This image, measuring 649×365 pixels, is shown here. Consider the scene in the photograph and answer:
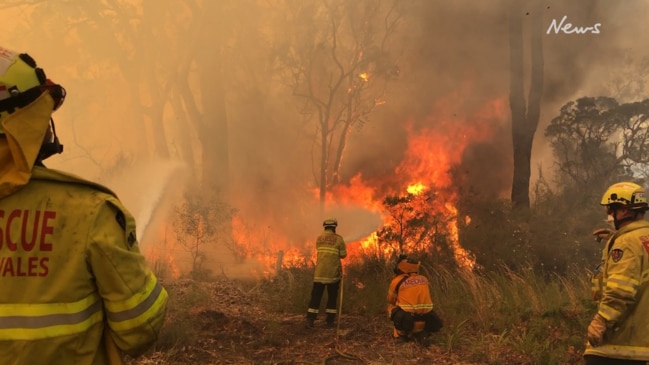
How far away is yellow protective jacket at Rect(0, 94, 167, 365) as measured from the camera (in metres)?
1.30

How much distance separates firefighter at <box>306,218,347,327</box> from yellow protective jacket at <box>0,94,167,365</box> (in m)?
6.12

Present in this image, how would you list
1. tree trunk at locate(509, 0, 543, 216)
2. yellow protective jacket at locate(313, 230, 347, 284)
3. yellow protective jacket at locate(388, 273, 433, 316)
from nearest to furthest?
yellow protective jacket at locate(388, 273, 433, 316)
yellow protective jacket at locate(313, 230, 347, 284)
tree trunk at locate(509, 0, 543, 216)

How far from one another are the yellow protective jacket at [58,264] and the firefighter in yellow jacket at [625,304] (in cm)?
294

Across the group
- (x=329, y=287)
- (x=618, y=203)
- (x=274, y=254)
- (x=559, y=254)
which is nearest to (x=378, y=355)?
(x=329, y=287)

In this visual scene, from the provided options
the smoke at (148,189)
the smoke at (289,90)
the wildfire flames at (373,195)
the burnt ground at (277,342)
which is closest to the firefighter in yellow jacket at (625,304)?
the burnt ground at (277,342)

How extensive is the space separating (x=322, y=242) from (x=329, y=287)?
2.54ft

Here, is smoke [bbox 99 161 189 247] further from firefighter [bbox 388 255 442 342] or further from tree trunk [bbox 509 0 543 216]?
tree trunk [bbox 509 0 543 216]

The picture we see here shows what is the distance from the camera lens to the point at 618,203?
3258 millimetres

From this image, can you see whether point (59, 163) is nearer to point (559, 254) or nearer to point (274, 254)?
point (274, 254)

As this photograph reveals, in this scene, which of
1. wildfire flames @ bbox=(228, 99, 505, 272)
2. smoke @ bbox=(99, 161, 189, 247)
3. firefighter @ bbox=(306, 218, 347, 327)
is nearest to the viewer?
firefighter @ bbox=(306, 218, 347, 327)

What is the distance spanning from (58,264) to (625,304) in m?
3.26

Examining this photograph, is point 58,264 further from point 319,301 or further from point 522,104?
point 522,104

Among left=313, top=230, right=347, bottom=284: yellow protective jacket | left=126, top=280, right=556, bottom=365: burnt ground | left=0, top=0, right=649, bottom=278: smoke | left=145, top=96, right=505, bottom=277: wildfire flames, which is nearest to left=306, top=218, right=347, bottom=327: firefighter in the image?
left=313, top=230, right=347, bottom=284: yellow protective jacket

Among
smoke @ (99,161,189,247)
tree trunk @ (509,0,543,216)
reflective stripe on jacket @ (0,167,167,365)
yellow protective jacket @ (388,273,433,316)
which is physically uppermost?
tree trunk @ (509,0,543,216)
